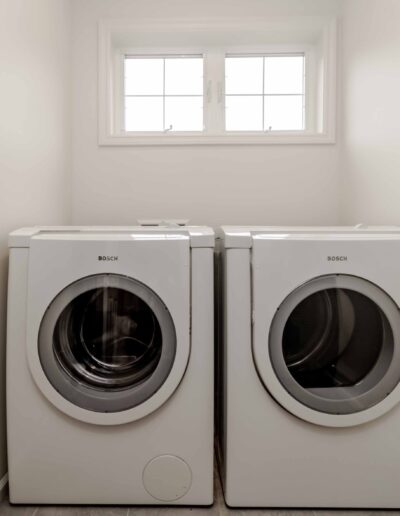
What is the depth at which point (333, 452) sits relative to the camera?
1.43 m

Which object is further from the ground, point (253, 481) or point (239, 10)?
point (239, 10)

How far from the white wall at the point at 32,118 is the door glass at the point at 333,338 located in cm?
97

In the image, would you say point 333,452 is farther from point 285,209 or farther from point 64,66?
point 64,66

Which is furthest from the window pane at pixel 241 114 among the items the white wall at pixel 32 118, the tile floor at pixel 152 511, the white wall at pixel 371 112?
the tile floor at pixel 152 511

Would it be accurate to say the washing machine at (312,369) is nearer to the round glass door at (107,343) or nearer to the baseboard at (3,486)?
the round glass door at (107,343)

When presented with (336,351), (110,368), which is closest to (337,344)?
(336,351)

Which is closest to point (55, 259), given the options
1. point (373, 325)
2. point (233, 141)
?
point (373, 325)

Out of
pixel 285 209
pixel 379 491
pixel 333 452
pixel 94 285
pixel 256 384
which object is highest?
pixel 285 209

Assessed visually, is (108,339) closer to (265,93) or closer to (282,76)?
(265,93)

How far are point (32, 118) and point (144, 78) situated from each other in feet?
3.14

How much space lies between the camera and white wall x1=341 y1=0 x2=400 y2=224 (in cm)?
175

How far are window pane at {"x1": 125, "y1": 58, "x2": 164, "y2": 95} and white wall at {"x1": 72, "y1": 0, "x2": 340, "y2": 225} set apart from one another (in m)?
0.26

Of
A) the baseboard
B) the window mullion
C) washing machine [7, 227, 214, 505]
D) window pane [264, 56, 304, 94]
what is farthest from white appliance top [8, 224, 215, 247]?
window pane [264, 56, 304, 94]

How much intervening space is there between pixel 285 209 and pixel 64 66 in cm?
129
